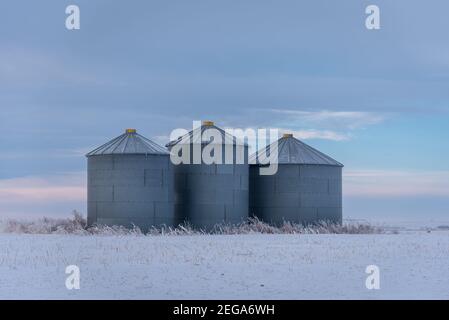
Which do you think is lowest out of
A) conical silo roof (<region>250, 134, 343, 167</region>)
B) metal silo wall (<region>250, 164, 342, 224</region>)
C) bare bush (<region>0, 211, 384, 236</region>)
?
bare bush (<region>0, 211, 384, 236</region>)

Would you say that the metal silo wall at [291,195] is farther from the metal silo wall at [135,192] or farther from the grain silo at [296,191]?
the metal silo wall at [135,192]

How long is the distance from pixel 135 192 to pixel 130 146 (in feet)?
6.84

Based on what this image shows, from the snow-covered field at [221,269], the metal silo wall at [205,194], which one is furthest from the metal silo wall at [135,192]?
the snow-covered field at [221,269]

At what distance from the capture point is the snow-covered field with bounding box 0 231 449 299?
1323cm

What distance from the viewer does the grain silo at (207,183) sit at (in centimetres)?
3027

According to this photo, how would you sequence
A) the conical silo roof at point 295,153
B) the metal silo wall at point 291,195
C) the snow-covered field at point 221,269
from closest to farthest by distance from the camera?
the snow-covered field at point 221,269, the metal silo wall at point 291,195, the conical silo roof at point 295,153

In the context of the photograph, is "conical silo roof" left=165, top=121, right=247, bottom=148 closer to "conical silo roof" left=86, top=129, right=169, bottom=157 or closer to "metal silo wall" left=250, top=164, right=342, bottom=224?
"conical silo roof" left=86, top=129, right=169, bottom=157

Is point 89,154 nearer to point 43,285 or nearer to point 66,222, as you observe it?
point 66,222

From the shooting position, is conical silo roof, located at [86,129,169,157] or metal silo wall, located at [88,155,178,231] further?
conical silo roof, located at [86,129,169,157]

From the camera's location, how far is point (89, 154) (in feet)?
99.1

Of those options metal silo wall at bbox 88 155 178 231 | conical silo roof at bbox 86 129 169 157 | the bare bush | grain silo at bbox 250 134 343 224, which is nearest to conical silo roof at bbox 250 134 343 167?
grain silo at bbox 250 134 343 224

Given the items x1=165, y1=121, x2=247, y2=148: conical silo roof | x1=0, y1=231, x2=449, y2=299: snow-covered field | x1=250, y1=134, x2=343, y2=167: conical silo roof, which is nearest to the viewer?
x1=0, y1=231, x2=449, y2=299: snow-covered field

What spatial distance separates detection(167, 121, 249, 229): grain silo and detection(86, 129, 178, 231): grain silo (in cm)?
100

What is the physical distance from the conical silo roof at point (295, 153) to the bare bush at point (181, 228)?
2.96 m
